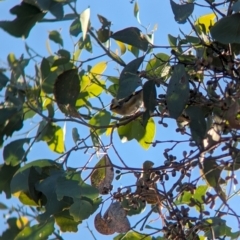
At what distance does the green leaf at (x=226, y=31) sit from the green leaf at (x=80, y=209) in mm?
302

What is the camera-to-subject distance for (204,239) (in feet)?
3.63

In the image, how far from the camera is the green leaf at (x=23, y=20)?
3.09ft

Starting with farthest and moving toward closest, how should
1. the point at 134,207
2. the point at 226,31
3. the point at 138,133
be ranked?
the point at 138,133 < the point at 134,207 < the point at 226,31

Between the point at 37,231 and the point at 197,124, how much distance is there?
275 millimetres

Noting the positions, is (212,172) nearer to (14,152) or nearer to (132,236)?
(132,236)

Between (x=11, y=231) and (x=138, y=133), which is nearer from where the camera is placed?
(x=11, y=231)

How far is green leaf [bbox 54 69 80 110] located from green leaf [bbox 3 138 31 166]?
0.10 m

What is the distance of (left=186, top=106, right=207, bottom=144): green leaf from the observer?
93 cm

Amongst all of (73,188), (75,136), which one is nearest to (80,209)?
(73,188)

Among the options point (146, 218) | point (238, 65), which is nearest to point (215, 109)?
point (238, 65)

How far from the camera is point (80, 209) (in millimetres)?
989

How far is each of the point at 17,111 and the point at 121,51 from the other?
23cm

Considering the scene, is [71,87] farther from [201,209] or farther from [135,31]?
[201,209]

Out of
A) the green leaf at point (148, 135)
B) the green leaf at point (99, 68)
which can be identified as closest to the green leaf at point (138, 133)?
the green leaf at point (148, 135)
